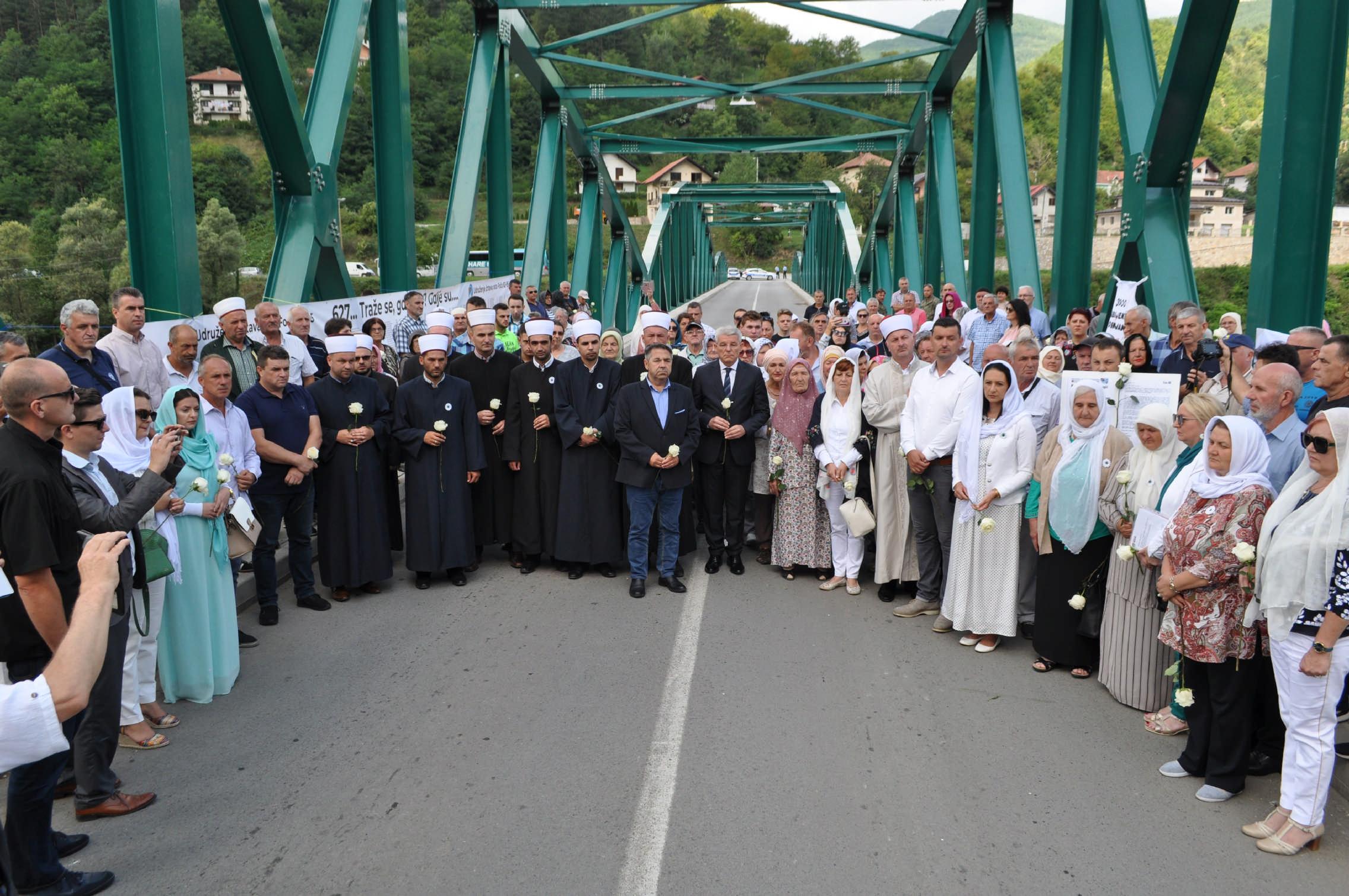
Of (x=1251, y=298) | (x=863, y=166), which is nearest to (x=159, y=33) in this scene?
(x=1251, y=298)

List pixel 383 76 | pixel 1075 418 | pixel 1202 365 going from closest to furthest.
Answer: pixel 1075 418
pixel 1202 365
pixel 383 76

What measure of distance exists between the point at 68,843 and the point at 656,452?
434cm

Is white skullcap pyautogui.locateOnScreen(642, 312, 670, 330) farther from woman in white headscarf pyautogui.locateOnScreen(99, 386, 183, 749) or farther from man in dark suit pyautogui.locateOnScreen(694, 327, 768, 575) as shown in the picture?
woman in white headscarf pyautogui.locateOnScreen(99, 386, 183, 749)

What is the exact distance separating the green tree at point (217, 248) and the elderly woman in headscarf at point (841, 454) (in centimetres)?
3908

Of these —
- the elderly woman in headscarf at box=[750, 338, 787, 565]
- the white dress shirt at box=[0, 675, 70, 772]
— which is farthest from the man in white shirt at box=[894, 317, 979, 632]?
the white dress shirt at box=[0, 675, 70, 772]

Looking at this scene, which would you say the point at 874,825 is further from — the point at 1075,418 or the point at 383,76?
the point at 383,76

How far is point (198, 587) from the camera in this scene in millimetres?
5160

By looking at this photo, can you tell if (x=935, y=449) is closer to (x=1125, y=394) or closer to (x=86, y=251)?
(x=1125, y=394)

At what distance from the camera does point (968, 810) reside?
3.98 meters

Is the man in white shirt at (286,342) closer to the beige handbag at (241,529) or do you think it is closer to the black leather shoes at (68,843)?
the beige handbag at (241,529)

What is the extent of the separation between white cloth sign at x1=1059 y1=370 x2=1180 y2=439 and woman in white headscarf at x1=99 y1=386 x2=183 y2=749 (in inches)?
180

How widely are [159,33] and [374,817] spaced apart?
578cm

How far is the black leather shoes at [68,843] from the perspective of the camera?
376cm

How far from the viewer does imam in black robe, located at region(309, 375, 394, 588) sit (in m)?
6.89
